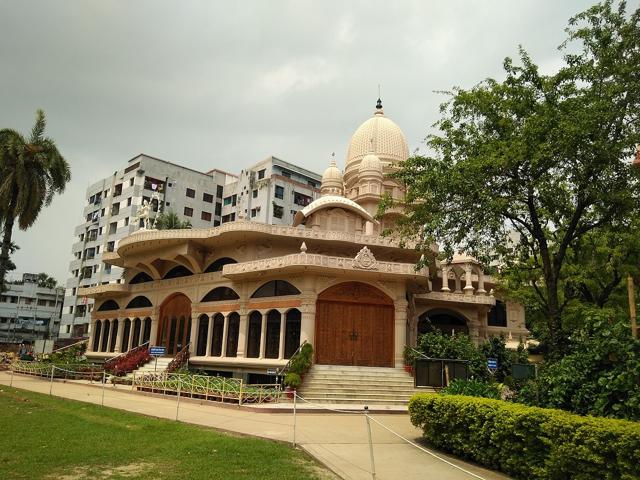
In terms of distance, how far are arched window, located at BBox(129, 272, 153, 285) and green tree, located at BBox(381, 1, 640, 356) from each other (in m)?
24.7

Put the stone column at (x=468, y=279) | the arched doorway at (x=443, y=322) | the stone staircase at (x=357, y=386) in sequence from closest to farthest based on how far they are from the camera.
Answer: the stone staircase at (x=357, y=386)
the arched doorway at (x=443, y=322)
the stone column at (x=468, y=279)

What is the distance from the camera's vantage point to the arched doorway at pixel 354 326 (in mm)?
25406

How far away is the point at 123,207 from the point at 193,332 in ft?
123

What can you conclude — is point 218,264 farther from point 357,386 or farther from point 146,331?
point 357,386

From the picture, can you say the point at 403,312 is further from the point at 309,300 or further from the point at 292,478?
the point at 292,478

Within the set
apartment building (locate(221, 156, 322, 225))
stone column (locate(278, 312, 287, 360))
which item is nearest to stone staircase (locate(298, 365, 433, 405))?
stone column (locate(278, 312, 287, 360))

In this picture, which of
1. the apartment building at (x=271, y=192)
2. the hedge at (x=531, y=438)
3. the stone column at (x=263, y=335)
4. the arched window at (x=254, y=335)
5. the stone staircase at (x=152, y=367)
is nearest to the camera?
the hedge at (x=531, y=438)

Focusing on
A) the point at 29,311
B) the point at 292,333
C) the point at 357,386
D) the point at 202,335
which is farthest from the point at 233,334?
the point at 29,311

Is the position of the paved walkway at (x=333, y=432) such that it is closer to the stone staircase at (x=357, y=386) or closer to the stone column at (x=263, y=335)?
the stone staircase at (x=357, y=386)

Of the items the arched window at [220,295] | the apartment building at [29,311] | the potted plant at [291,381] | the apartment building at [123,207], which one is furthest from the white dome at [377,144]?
the apartment building at [29,311]

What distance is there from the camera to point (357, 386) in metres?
22.8

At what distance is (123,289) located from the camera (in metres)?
38.2

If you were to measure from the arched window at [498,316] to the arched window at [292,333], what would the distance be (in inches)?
839

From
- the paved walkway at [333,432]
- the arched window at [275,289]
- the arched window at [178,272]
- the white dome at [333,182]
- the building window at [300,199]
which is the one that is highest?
the building window at [300,199]
